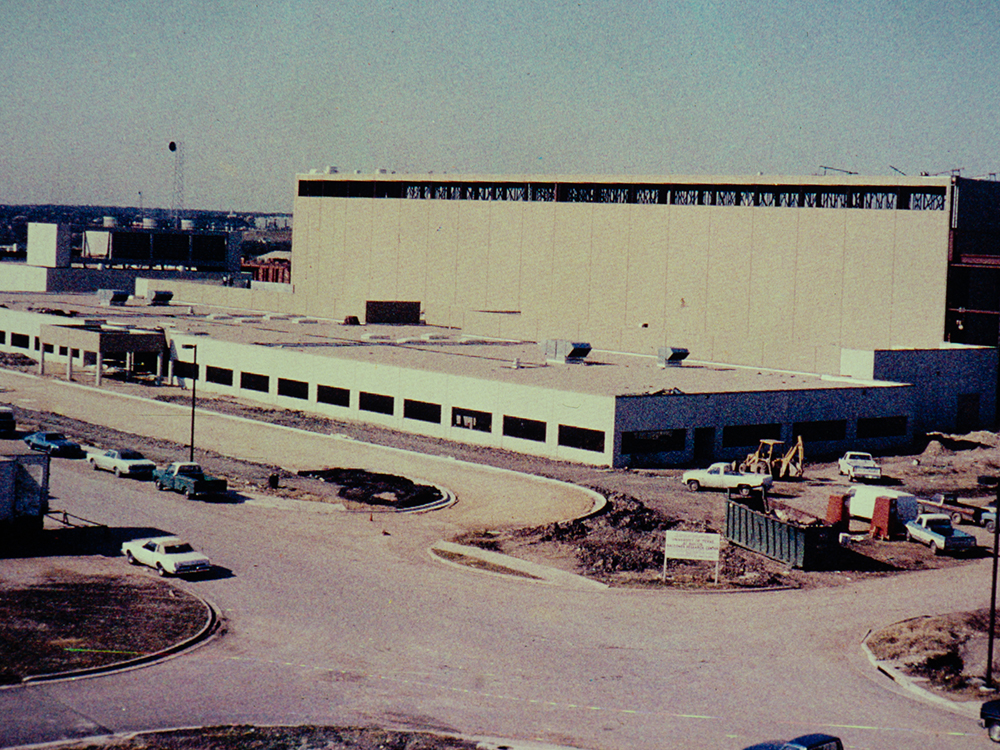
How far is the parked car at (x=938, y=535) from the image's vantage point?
41.0 meters

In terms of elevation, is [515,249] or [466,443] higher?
[515,249]

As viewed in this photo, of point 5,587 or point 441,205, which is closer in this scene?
point 5,587

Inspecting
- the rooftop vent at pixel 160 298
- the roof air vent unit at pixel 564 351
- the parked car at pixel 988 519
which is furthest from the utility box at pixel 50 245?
the parked car at pixel 988 519

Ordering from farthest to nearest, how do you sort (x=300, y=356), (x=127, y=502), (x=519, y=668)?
(x=300, y=356) < (x=127, y=502) < (x=519, y=668)

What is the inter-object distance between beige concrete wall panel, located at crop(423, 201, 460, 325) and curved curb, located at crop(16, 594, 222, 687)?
69.3m

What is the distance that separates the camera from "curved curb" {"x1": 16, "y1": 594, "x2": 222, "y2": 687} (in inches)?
1008

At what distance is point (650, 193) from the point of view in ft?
285

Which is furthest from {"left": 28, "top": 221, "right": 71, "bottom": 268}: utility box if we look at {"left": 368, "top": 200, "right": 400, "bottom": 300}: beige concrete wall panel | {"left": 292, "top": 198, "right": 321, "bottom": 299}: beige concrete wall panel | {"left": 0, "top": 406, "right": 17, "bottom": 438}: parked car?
{"left": 0, "top": 406, "right": 17, "bottom": 438}: parked car

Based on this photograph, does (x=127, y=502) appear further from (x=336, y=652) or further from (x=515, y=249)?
(x=515, y=249)

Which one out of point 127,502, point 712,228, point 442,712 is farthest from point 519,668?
point 712,228

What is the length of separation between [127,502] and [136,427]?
1937cm

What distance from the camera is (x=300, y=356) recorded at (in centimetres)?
7138

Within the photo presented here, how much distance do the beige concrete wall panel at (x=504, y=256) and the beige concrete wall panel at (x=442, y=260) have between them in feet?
11.9

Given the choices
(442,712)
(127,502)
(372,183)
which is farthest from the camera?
(372,183)
